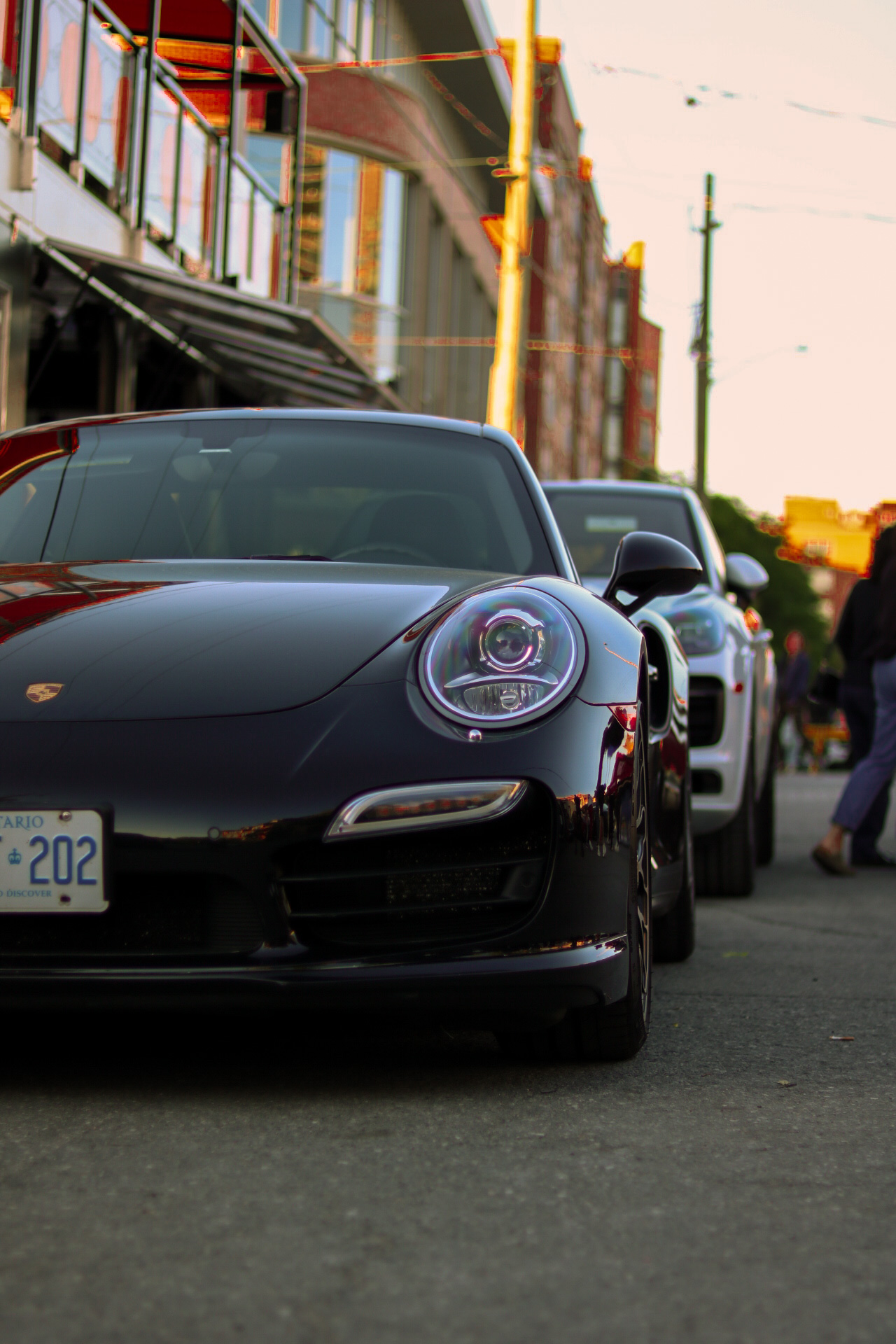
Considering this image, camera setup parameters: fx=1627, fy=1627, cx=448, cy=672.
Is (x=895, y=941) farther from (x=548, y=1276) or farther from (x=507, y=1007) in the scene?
(x=548, y=1276)

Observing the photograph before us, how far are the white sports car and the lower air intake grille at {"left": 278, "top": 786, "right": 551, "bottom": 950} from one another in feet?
11.1

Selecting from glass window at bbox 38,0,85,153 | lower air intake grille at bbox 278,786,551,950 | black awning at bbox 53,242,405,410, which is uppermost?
glass window at bbox 38,0,85,153

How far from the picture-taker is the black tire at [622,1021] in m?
2.83

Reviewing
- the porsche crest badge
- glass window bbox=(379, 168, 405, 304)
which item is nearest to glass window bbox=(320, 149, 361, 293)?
glass window bbox=(379, 168, 405, 304)

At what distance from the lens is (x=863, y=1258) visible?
190 cm

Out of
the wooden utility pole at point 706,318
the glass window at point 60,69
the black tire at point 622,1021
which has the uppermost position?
the wooden utility pole at point 706,318

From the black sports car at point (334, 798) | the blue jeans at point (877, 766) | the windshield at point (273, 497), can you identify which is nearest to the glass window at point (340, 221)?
the blue jeans at point (877, 766)

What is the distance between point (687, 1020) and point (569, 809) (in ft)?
3.43

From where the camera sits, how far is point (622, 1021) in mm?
2852

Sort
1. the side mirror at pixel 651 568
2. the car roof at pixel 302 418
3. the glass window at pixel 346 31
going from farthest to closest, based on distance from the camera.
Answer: the glass window at pixel 346 31
the car roof at pixel 302 418
the side mirror at pixel 651 568

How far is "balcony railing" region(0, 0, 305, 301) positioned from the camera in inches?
420

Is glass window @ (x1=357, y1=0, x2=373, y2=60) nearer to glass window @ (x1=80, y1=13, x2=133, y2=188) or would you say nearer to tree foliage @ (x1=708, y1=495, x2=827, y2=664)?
glass window @ (x1=80, y1=13, x2=133, y2=188)

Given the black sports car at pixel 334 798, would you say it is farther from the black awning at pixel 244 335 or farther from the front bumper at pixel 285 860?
the black awning at pixel 244 335

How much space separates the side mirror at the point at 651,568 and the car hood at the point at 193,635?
1.60 feet
